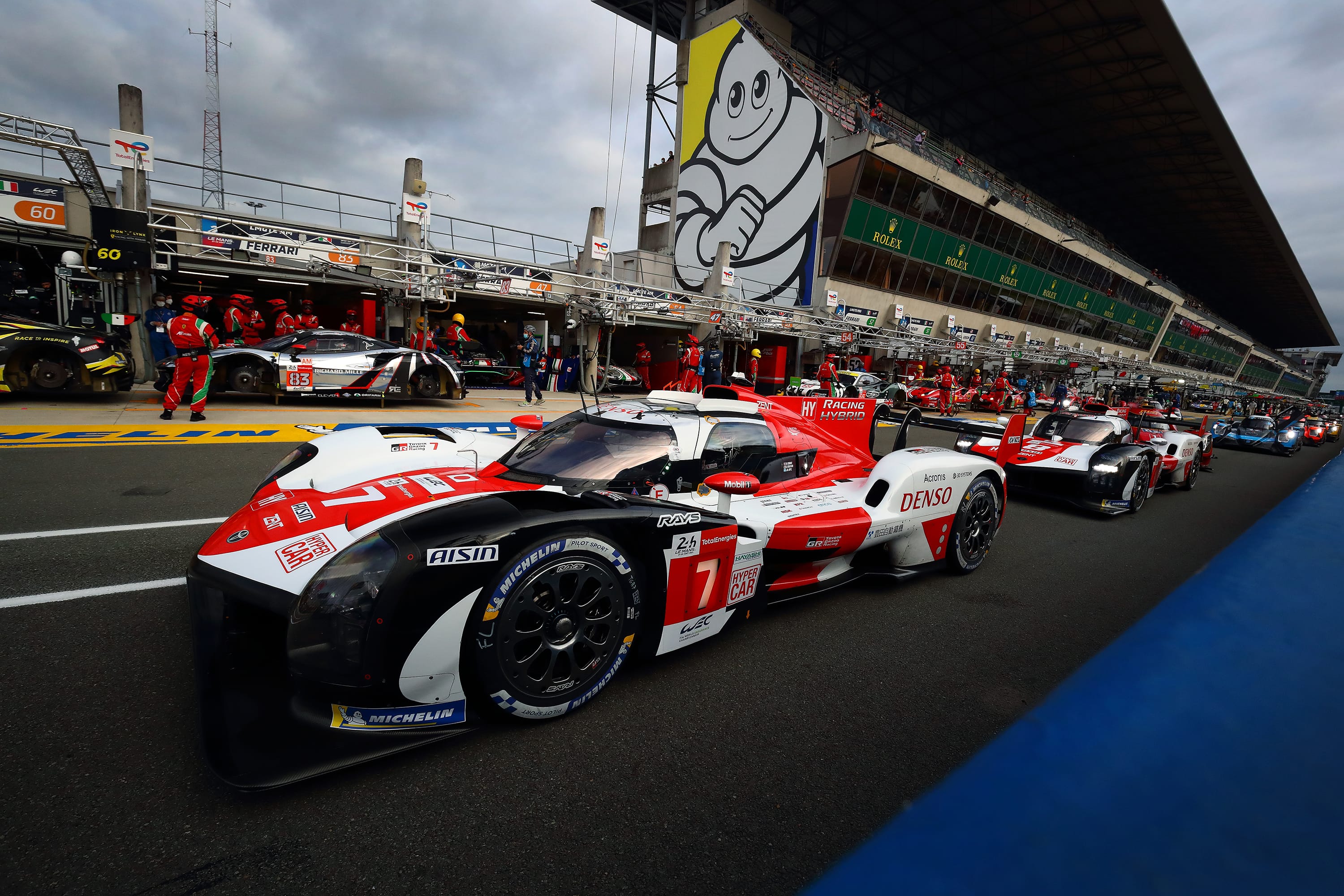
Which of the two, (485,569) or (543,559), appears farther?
(543,559)

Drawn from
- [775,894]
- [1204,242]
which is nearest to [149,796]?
[775,894]

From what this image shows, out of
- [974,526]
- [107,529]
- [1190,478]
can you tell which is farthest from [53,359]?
[1190,478]

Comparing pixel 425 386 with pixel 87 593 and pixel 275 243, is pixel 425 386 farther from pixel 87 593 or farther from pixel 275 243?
pixel 87 593

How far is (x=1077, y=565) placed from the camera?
4434mm

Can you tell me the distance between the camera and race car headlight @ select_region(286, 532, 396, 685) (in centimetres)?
170

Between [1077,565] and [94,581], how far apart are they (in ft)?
20.2

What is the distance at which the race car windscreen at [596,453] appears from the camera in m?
3.00

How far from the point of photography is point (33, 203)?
11.5m

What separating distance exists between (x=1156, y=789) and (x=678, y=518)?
5.40 feet

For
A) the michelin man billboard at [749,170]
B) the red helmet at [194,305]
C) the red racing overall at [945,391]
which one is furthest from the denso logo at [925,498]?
the michelin man billboard at [749,170]

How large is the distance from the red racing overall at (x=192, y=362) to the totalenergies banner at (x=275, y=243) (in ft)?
13.3

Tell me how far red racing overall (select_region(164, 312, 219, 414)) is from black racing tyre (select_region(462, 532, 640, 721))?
8.74 meters

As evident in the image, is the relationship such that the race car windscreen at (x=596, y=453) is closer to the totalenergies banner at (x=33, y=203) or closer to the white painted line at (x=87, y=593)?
the white painted line at (x=87, y=593)

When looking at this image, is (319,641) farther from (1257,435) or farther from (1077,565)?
(1257,435)
